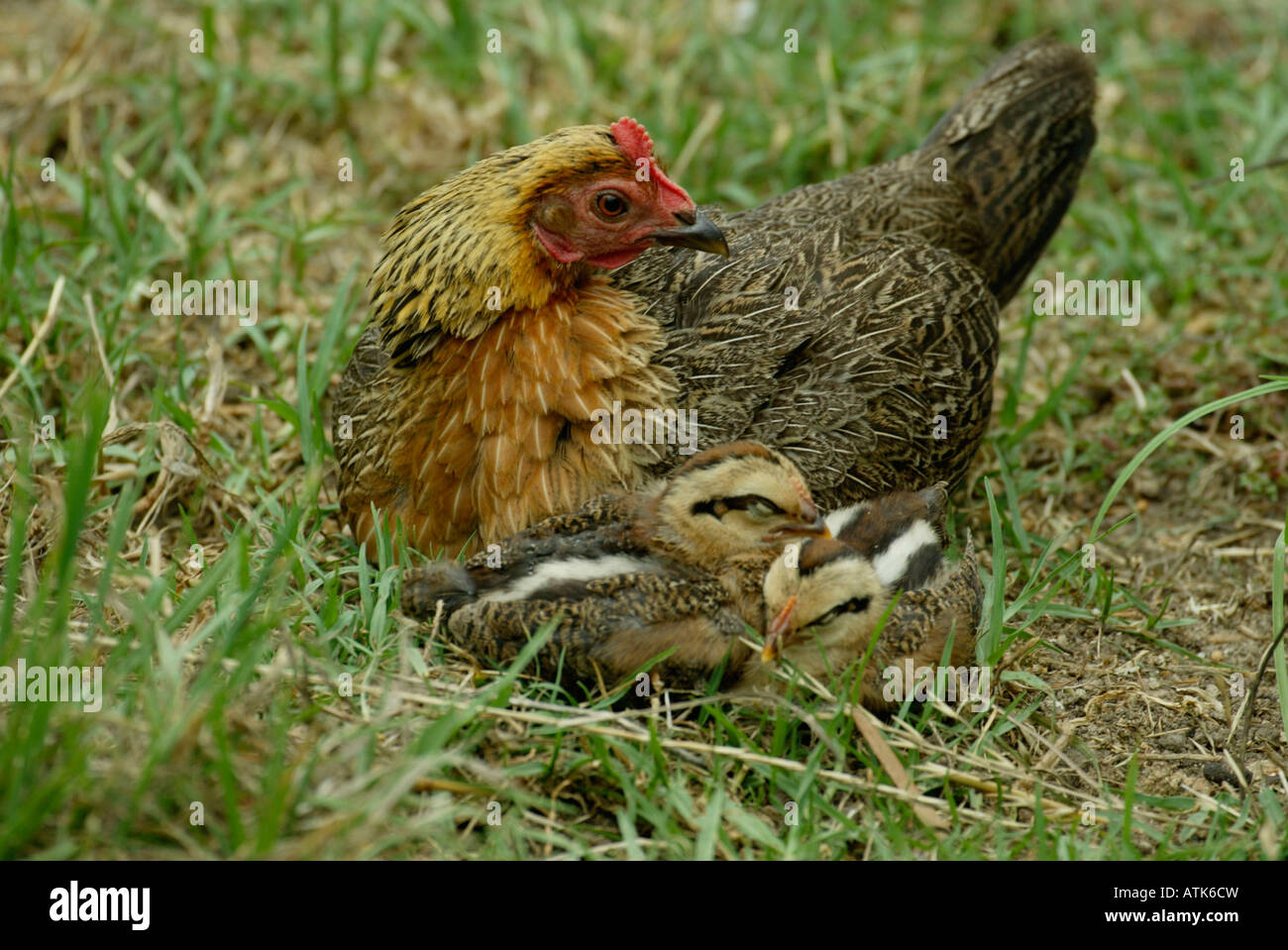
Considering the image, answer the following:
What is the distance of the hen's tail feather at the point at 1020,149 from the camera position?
5.41 metres

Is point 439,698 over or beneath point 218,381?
beneath

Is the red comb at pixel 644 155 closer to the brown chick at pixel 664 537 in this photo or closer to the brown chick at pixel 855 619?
the brown chick at pixel 664 537

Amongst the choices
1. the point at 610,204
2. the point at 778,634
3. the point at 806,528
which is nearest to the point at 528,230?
the point at 610,204

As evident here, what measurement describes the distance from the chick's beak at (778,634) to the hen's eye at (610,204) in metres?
1.31

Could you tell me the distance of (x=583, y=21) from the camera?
7074 mm

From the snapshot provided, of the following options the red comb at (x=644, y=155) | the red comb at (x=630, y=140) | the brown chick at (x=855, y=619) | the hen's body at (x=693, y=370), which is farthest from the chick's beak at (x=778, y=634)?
the red comb at (x=630, y=140)

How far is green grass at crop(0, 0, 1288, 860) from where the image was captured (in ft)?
10.6

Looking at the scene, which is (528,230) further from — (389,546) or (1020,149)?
(1020,149)

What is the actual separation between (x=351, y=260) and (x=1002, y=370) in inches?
117

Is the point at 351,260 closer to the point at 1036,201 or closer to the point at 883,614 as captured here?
the point at 1036,201

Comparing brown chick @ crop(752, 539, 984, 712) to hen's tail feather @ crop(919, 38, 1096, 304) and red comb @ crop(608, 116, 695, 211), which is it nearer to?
red comb @ crop(608, 116, 695, 211)

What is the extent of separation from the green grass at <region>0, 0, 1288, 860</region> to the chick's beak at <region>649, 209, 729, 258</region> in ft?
3.96
